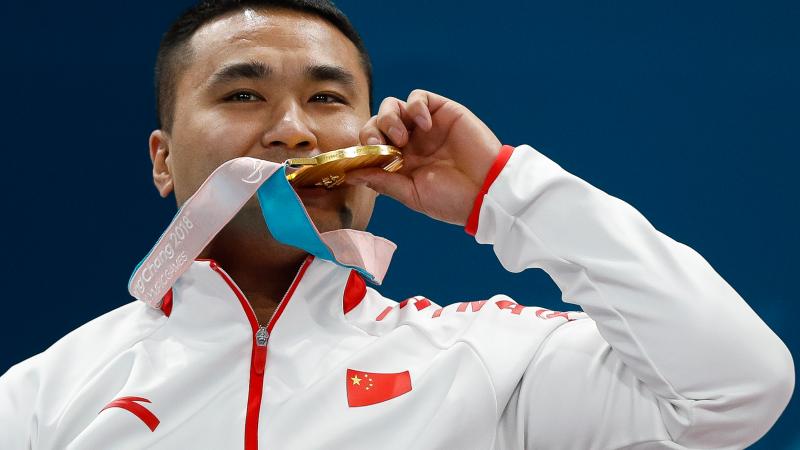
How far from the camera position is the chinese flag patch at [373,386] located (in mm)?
1281

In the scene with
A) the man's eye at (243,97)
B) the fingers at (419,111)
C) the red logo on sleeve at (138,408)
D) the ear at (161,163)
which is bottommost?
the red logo on sleeve at (138,408)

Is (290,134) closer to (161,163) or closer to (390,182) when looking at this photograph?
(390,182)

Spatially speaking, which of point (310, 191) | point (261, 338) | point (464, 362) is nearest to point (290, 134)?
point (310, 191)

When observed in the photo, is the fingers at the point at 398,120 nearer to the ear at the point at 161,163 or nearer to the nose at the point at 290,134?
the nose at the point at 290,134

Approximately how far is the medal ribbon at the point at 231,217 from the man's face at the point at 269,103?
67 millimetres

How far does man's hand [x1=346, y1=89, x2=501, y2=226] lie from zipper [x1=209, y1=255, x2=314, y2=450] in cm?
21

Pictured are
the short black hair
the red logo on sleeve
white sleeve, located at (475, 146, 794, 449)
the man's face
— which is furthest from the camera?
the short black hair

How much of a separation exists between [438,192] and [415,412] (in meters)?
0.31

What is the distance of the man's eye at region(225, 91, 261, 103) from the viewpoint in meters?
1.46

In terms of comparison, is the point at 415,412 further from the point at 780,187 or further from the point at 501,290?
the point at 780,187

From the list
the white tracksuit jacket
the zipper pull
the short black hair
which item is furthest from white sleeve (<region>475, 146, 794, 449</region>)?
the short black hair

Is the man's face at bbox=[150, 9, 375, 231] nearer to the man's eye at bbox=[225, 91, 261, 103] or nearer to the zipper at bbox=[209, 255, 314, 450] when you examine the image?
the man's eye at bbox=[225, 91, 261, 103]

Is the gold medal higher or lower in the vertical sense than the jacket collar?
higher

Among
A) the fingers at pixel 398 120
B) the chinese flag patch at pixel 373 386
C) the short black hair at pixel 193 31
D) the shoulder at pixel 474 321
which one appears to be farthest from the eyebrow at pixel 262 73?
the chinese flag patch at pixel 373 386
